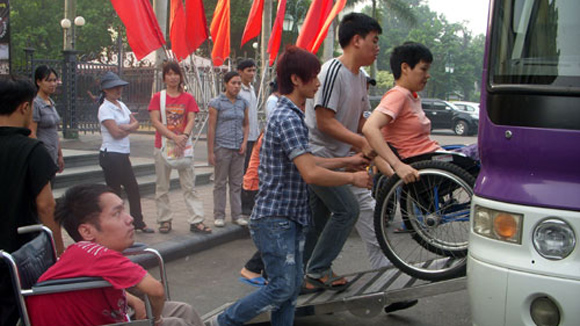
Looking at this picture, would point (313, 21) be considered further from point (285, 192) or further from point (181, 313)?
point (181, 313)

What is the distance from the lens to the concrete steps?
9.60 meters

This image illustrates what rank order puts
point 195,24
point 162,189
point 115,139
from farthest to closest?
point 195,24, point 162,189, point 115,139

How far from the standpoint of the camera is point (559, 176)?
2.73m

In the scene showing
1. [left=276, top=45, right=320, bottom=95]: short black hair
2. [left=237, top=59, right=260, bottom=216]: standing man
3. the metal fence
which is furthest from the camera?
the metal fence

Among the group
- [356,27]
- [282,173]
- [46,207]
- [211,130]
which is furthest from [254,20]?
[46,207]

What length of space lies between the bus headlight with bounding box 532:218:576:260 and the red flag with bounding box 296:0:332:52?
751 centimetres

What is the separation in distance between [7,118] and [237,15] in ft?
111

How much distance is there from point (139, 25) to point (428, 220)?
5697 millimetres

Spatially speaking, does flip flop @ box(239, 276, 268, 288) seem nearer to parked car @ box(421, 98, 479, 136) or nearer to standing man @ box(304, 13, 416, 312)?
standing man @ box(304, 13, 416, 312)

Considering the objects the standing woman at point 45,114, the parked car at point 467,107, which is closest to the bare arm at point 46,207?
the standing woman at point 45,114

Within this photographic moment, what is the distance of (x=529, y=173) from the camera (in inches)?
111

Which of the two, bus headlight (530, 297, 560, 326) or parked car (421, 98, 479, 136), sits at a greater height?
bus headlight (530, 297, 560, 326)

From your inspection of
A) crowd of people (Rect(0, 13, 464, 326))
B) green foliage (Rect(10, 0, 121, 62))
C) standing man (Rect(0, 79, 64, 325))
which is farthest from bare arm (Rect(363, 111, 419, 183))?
green foliage (Rect(10, 0, 121, 62))

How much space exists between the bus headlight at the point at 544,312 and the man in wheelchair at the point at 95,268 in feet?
5.12
